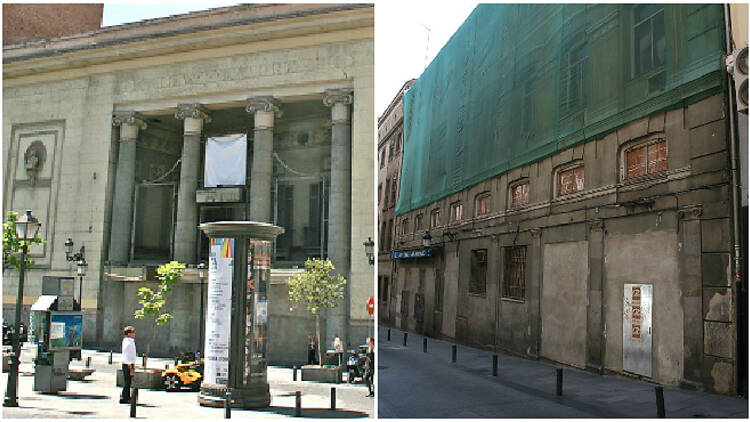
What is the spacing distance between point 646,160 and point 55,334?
13738mm

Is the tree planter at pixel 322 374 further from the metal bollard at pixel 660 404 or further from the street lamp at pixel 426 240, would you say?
the metal bollard at pixel 660 404

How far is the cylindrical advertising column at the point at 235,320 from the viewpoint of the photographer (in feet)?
41.7

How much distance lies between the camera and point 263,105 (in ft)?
91.5

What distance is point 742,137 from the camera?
12531 millimetres

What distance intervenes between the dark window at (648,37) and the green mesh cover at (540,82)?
0.02 m

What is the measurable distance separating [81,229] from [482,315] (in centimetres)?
1885

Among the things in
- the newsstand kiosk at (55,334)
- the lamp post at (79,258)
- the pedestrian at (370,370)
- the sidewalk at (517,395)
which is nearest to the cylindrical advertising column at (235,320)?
the sidewalk at (517,395)

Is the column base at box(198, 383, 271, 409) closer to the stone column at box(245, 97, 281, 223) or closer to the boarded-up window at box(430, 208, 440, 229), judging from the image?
the boarded-up window at box(430, 208, 440, 229)

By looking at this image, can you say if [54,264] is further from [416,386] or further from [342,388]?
[416,386]

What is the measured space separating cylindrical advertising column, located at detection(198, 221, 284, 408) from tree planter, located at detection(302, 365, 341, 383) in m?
5.58

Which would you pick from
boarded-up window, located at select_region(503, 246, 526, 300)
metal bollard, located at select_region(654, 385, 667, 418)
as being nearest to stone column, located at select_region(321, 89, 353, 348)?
boarded-up window, located at select_region(503, 246, 526, 300)

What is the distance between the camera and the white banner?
97.2ft

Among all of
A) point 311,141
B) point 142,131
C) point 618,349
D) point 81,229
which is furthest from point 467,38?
point 81,229

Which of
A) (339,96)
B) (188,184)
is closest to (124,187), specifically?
(188,184)
